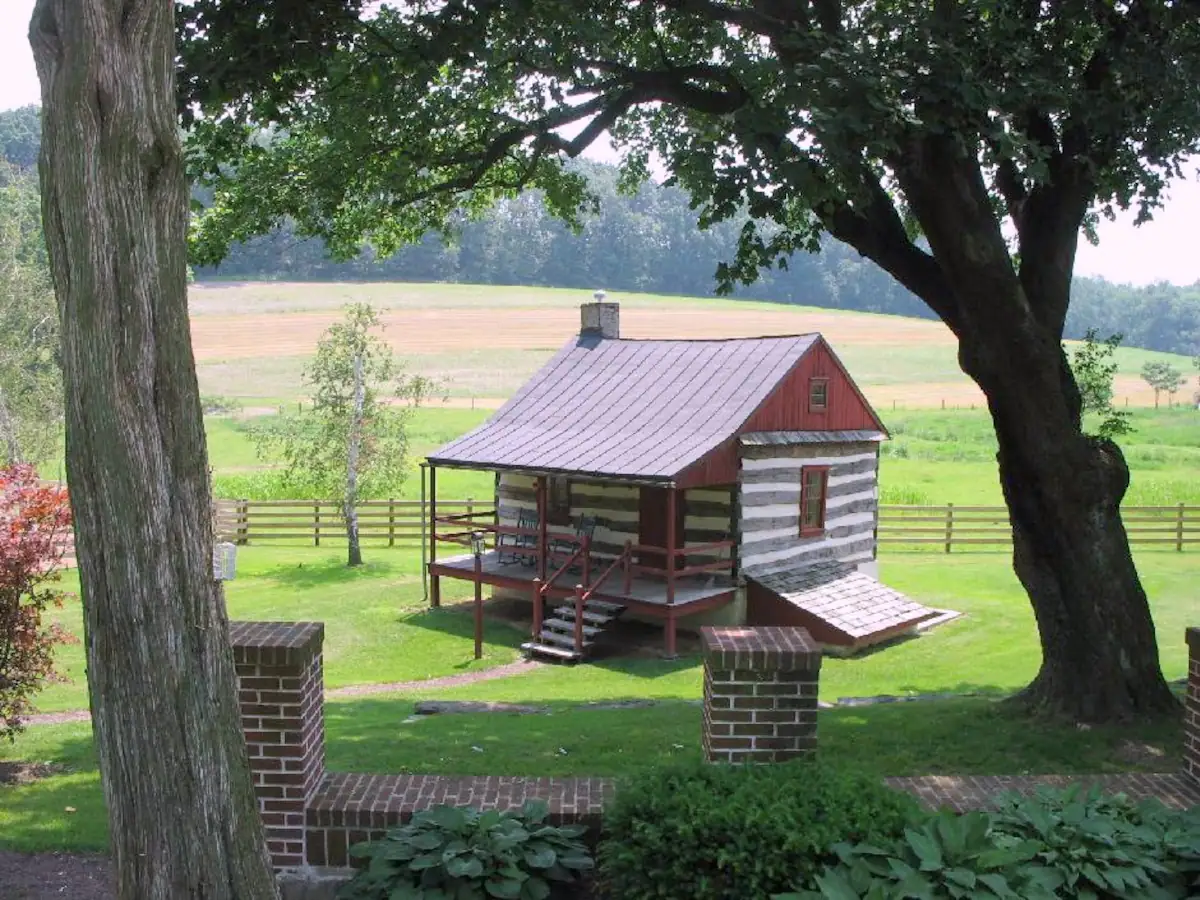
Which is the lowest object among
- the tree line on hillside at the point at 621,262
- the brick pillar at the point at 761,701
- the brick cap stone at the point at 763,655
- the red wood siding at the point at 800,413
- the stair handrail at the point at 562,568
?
the stair handrail at the point at 562,568

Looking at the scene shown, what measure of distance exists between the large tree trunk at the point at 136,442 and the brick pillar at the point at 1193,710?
5480 millimetres

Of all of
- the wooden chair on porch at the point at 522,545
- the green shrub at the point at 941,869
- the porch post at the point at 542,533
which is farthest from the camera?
the wooden chair on porch at the point at 522,545

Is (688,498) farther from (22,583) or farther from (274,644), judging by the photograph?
(274,644)

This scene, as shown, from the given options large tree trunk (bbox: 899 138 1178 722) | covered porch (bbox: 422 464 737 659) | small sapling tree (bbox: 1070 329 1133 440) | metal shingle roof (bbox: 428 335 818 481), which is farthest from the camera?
metal shingle roof (bbox: 428 335 818 481)

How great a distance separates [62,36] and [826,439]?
1935cm

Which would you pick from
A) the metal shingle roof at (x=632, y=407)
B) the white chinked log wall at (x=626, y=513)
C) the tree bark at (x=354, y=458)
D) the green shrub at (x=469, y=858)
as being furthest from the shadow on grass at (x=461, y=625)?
the green shrub at (x=469, y=858)

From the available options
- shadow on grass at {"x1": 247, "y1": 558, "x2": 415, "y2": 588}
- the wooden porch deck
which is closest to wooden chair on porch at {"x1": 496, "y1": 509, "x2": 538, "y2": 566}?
the wooden porch deck

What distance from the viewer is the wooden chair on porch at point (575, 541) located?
832 inches

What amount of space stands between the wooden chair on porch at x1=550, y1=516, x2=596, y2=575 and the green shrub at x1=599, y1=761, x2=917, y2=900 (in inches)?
583

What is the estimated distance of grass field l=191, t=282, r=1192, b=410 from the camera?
61594 millimetres

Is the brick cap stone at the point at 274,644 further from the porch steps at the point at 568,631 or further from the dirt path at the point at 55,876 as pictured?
the porch steps at the point at 568,631

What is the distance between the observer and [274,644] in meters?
6.14

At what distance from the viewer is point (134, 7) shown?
481 centimetres

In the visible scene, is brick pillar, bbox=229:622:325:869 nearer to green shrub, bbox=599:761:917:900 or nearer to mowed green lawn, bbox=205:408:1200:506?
green shrub, bbox=599:761:917:900
